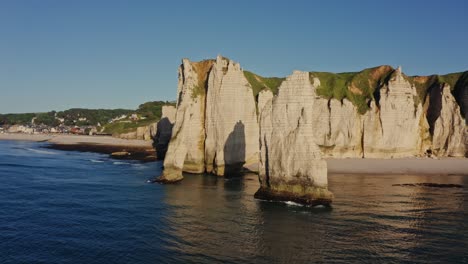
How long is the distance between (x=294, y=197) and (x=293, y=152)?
13.3ft

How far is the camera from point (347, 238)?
2723 centimetres

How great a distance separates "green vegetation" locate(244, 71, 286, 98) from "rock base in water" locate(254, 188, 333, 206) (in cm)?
3083

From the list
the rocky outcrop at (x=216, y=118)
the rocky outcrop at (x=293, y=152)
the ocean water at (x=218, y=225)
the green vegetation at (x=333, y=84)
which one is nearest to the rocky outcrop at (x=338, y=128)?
the green vegetation at (x=333, y=84)

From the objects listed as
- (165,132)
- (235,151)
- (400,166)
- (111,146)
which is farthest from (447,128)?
(111,146)

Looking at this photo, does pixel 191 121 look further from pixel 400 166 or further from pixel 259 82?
pixel 400 166

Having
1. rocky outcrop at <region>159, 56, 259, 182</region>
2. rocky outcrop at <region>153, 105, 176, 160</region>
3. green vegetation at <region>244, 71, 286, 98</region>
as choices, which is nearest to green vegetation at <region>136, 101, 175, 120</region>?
rocky outcrop at <region>153, 105, 176, 160</region>

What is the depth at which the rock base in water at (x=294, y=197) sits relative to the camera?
36.5 meters

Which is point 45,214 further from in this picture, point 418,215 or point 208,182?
point 418,215

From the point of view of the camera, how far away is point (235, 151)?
193ft

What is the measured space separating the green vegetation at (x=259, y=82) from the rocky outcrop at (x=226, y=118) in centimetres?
948

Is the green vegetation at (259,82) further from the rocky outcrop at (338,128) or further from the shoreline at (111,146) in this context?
the shoreline at (111,146)

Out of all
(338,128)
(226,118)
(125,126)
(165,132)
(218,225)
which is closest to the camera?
(218,225)

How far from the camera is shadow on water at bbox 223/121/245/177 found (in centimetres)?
5788

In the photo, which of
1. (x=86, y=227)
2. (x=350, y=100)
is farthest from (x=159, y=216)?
(x=350, y=100)
